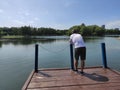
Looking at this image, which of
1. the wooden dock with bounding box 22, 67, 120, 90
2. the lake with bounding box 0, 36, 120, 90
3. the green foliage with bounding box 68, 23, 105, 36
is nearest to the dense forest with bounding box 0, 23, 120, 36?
the green foliage with bounding box 68, 23, 105, 36

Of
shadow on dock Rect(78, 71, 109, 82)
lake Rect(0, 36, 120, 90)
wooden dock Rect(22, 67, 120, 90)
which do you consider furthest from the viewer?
lake Rect(0, 36, 120, 90)

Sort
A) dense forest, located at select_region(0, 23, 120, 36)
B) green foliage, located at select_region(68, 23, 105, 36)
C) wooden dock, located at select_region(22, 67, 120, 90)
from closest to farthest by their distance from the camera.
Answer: wooden dock, located at select_region(22, 67, 120, 90)
dense forest, located at select_region(0, 23, 120, 36)
green foliage, located at select_region(68, 23, 105, 36)

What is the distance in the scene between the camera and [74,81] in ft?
17.4

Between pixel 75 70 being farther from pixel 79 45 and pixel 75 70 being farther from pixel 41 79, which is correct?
pixel 41 79

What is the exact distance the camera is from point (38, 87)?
478 cm

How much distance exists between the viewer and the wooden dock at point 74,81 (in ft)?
15.5

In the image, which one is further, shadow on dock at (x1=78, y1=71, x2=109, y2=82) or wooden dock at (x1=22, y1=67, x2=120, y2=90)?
shadow on dock at (x1=78, y1=71, x2=109, y2=82)

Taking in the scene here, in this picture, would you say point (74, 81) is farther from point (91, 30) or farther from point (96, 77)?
point (91, 30)

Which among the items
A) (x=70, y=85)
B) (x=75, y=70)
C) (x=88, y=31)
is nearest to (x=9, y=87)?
(x=75, y=70)

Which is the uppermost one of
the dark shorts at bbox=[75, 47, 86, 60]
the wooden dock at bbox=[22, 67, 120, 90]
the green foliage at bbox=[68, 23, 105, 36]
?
the green foliage at bbox=[68, 23, 105, 36]

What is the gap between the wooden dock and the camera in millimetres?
4738

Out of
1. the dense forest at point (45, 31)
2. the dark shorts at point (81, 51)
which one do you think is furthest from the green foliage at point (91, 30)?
the dark shorts at point (81, 51)

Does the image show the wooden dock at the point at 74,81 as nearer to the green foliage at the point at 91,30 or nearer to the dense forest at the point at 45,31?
the dense forest at the point at 45,31

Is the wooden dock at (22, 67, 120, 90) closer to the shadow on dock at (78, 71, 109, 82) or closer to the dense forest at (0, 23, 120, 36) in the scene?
the shadow on dock at (78, 71, 109, 82)
